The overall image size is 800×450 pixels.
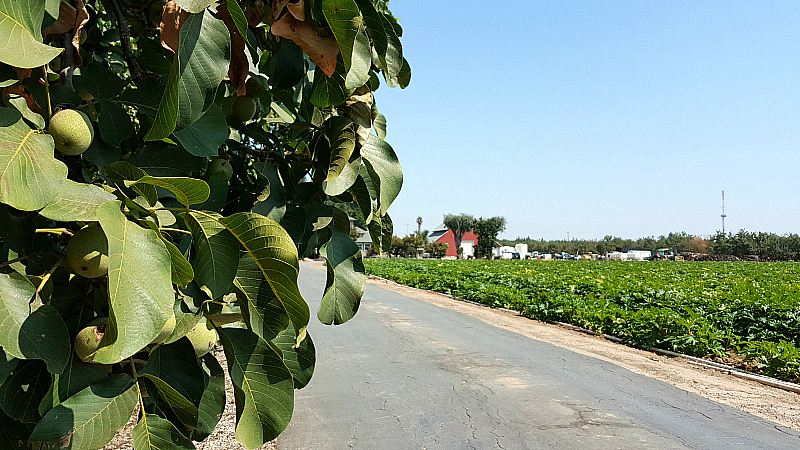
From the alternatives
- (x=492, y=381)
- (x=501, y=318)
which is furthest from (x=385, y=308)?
(x=492, y=381)

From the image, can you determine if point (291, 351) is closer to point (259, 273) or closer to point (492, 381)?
point (259, 273)

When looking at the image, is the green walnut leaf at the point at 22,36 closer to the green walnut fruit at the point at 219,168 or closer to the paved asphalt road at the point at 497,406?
the green walnut fruit at the point at 219,168

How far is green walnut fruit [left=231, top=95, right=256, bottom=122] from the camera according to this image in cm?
119

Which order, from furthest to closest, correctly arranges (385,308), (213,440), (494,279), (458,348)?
(494,279), (385,308), (458,348), (213,440)

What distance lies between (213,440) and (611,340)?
8.98m

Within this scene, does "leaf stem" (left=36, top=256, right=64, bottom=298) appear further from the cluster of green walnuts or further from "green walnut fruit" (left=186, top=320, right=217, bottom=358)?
"green walnut fruit" (left=186, top=320, right=217, bottom=358)

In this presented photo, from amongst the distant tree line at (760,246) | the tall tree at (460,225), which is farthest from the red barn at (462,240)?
the distant tree line at (760,246)

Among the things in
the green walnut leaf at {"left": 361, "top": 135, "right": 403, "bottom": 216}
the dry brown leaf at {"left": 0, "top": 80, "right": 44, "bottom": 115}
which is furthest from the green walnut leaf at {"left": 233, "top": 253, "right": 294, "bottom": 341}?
the dry brown leaf at {"left": 0, "top": 80, "right": 44, "bottom": 115}

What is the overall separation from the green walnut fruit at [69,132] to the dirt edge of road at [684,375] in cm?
726

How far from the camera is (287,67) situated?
103cm

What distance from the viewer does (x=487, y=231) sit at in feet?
275

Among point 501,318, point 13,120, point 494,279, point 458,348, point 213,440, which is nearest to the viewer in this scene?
point 13,120

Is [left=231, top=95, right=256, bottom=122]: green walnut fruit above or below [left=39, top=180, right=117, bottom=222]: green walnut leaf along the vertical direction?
above

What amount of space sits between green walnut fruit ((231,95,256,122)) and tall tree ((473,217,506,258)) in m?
83.3
